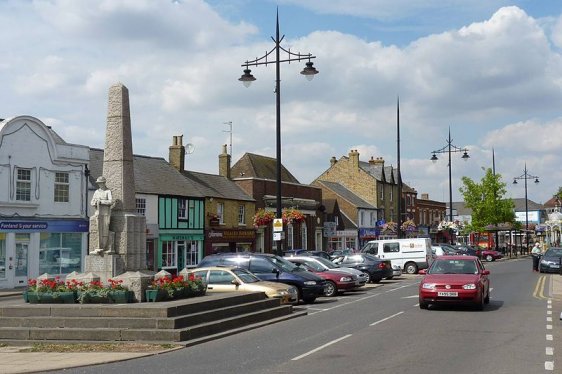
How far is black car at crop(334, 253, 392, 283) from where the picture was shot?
108ft

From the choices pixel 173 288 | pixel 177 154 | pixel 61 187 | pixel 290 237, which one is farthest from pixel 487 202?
pixel 173 288

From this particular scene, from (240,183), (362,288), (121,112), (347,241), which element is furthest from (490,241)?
(121,112)

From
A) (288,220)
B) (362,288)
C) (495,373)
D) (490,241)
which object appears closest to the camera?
(495,373)

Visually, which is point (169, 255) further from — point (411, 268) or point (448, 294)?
point (448, 294)

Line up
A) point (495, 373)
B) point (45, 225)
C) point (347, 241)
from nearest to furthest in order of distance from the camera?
point (495, 373) → point (45, 225) → point (347, 241)

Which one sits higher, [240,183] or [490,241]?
[240,183]

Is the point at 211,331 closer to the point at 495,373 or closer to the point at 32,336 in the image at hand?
the point at 32,336

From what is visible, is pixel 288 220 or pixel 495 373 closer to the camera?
pixel 495 373

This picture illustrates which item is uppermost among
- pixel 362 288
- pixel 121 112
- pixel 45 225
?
pixel 121 112

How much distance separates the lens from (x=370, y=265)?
33125 mm

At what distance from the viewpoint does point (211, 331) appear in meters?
14.4

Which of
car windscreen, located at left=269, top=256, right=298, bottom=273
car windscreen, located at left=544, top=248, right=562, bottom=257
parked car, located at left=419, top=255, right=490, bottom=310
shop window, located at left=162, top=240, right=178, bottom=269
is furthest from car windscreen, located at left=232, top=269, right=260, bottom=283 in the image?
car windscreen, located at left=544, top=248, right=562, bottom=257

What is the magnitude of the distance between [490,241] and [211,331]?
63.8m

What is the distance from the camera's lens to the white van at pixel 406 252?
4006 cm
